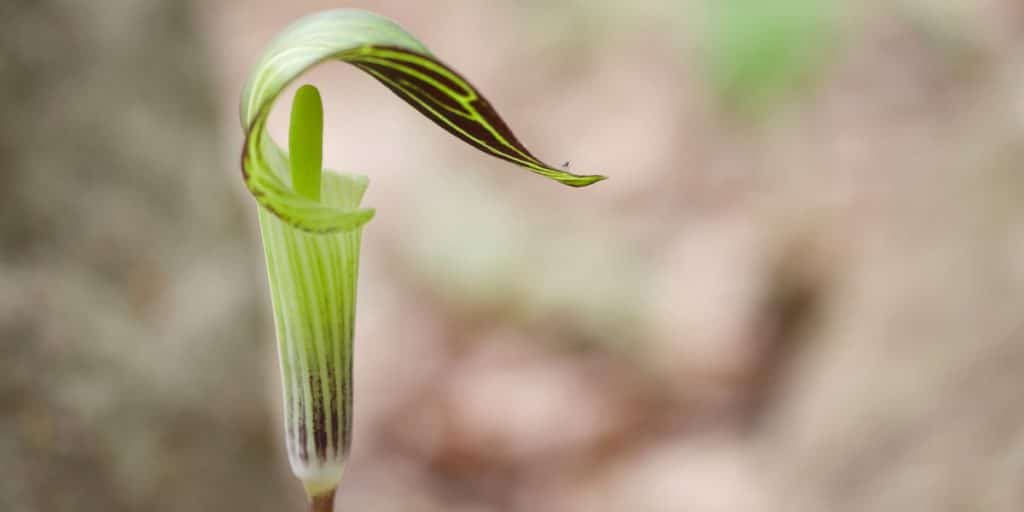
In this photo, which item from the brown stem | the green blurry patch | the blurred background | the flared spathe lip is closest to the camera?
the flared spathe lip

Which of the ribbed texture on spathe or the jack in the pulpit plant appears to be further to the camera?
the ribbed texture on spathe

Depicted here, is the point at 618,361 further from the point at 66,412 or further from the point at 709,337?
the point at 66,412

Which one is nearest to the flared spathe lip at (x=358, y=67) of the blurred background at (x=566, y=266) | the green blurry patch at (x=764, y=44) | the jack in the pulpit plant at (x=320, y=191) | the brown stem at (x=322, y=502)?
the jack in the pulpit plant at (x=320, y=191)

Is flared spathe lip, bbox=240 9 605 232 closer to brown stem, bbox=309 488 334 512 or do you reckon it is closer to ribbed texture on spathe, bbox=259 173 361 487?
ribbed texture on spathe, bbox=259 173 361 487

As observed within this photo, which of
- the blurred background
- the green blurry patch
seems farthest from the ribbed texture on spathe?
the green blurry patch

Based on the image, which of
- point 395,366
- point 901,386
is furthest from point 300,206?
point 395,366

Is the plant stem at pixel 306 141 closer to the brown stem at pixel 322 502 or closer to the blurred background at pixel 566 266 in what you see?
the brown stem at pixel 322 502
